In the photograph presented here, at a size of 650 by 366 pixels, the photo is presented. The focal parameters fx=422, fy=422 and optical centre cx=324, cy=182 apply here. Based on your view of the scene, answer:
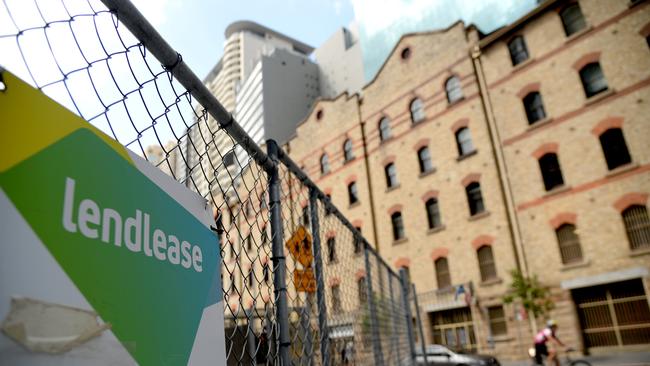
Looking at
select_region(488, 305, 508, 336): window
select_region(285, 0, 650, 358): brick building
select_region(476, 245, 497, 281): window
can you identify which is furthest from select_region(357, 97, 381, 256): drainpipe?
select_region(488, 305, 508, 336): window

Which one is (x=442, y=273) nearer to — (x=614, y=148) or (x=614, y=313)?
(x=614, y=313)

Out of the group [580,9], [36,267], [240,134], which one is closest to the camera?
[36,267]

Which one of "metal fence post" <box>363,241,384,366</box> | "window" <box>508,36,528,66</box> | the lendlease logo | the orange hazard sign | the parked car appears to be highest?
"window" <box>508,36,528,66</box>

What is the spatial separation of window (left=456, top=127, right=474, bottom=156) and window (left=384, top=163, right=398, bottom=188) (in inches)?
163

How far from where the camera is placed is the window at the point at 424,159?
73.6 ft

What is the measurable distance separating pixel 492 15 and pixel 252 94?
117 ft

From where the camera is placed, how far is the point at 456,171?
20.7 metres

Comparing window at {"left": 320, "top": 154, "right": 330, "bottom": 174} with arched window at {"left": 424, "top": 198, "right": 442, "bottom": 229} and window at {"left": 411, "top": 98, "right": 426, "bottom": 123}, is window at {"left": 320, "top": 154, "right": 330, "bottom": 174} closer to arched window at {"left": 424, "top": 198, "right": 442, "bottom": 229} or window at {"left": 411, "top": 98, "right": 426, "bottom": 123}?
window at {"left": 411, "top": 98, "right": 426, "bottom": 123}

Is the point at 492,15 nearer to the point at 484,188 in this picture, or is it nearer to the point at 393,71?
the point at 393,71

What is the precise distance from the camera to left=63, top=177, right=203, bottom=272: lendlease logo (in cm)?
99

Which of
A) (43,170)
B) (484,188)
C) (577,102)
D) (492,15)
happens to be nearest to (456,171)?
(484,188)

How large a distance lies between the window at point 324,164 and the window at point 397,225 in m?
6.81

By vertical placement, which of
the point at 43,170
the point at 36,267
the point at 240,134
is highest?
the point at 240,134

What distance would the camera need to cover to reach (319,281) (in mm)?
3043
